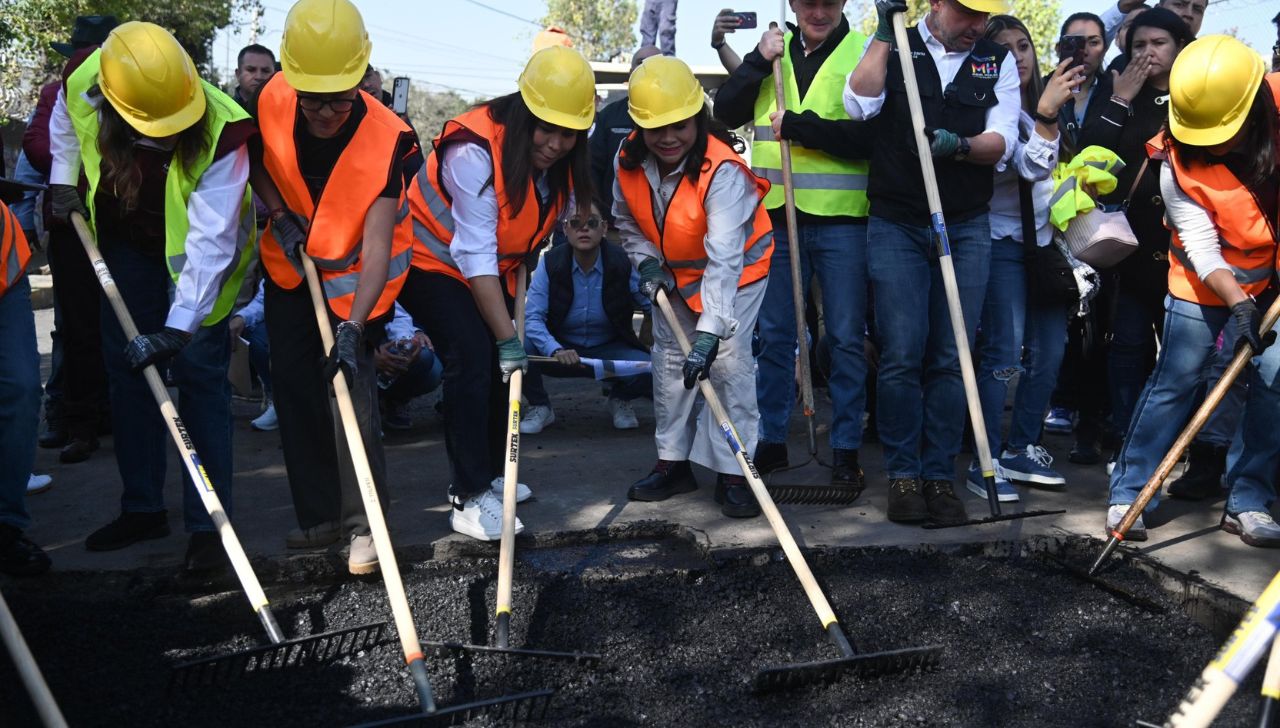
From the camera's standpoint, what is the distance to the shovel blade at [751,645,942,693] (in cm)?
295

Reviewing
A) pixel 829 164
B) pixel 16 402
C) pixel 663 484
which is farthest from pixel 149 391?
pixel 829 164

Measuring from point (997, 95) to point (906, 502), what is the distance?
5.26ft

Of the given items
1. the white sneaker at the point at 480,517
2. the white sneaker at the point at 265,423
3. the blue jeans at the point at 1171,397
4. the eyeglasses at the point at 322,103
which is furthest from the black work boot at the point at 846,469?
the white sneaker at the point at 265,423

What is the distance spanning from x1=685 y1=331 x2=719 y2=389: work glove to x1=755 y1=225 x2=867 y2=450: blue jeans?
60 centimetres

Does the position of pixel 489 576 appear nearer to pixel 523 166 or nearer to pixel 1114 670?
pixel 523 166

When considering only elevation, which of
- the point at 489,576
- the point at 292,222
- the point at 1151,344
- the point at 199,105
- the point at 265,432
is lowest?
the point at 265,432

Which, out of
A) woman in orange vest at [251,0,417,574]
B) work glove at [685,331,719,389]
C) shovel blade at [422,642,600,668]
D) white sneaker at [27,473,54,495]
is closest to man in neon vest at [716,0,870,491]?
work glove at [685,331,719,389]

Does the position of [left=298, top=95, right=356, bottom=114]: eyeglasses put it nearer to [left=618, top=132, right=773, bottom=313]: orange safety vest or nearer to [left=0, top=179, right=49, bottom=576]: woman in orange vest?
[left=0, top=179, right=49, bottom=576]: woman in orange vest

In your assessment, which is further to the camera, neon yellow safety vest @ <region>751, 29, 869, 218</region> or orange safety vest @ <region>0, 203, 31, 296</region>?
neon yellow safety vest @ <region>751, 29, 869, 218</region>

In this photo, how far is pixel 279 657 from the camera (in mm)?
3227

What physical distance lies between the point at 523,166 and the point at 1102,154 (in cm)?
256

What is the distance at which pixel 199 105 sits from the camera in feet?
11.5

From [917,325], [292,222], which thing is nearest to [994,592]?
[917,325]

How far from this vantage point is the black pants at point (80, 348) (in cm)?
516
